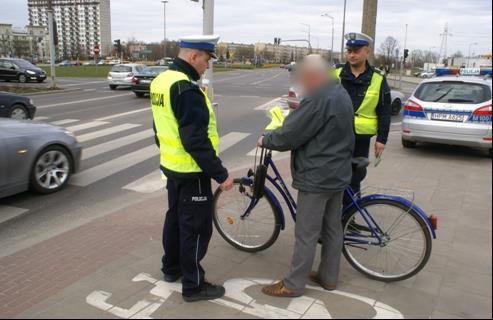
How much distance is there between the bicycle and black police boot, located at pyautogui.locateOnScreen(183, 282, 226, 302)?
835 millimetres

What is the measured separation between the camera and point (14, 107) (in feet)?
38.7

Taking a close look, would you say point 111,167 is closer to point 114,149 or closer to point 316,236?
point 114,149

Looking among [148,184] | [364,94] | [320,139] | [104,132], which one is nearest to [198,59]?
[320,139]

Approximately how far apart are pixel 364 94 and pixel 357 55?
0.37m

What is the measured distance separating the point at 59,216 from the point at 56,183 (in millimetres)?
1101

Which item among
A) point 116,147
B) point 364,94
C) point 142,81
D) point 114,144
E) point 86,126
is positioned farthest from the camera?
point 142,81

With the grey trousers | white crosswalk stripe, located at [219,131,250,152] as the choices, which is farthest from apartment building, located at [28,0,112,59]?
the grey trousers

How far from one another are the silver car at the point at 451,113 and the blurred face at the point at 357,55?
4.40 meters

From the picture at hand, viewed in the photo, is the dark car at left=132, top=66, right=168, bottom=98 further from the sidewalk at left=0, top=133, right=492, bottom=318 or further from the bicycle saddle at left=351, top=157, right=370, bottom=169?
the bicycle saddle at left=351, top=157, right=370, bottom=169

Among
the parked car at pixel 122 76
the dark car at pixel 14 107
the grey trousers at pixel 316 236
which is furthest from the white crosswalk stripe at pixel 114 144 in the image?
the parked car at pixel 122 76

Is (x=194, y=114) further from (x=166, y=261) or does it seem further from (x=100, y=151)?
(x=100, y=151)

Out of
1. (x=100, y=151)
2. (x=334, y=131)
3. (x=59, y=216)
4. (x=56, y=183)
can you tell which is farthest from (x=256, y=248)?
(x=100, y=151)

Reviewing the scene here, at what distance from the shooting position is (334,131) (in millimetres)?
2982

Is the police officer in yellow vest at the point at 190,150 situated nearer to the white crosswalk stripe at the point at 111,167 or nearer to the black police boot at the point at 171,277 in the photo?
the black police boot at the point at 171,277
